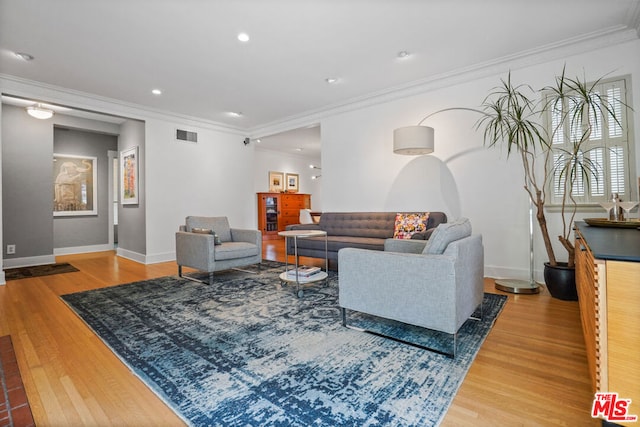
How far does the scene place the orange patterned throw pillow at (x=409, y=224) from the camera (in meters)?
4.02

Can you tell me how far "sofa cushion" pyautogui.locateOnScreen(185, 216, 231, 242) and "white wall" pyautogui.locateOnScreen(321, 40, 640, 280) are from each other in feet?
6.13

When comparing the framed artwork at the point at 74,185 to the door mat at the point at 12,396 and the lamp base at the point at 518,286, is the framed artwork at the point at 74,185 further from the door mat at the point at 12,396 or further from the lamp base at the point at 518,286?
the lamp base at the point at 518,286

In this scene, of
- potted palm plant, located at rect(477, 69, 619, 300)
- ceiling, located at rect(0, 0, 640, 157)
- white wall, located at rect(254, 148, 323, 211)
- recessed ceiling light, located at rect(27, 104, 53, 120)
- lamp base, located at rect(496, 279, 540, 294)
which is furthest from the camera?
white wall, located at rect(254, 148, 323, 211)

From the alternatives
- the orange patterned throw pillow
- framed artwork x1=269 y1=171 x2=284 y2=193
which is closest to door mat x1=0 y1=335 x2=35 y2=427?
the orange patterned throw pillow

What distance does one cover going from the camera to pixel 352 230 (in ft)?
15.6

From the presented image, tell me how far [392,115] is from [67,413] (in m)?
4.60

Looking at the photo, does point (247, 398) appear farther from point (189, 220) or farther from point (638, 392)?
Answer: point (189, 220)

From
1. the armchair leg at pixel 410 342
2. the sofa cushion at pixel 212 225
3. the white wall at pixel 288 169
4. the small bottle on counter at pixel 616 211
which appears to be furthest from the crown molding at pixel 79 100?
the small bottle on counter at pixel 616 211

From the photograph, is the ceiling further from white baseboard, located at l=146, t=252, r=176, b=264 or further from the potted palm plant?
white baseboard, located at l=146, t=252, r=176, b=264

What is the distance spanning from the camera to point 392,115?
4617mm

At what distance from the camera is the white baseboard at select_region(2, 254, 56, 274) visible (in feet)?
16.3

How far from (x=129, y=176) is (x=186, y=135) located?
1304 mm
